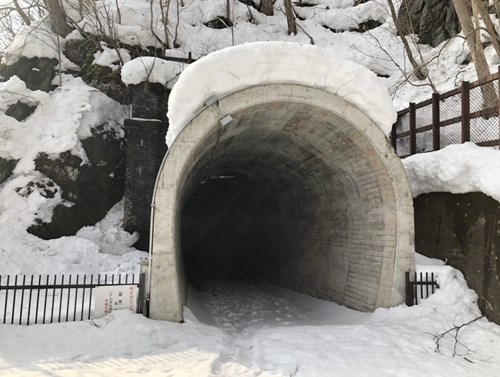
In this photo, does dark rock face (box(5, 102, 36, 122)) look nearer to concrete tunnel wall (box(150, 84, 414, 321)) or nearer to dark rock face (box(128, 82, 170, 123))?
dark rock face (box(128, 82, 170, 123))

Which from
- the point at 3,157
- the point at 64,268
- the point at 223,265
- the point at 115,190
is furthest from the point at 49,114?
the point at 223,265

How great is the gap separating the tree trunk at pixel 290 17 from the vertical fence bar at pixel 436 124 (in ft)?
51.0

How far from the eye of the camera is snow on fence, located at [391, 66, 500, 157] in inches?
332

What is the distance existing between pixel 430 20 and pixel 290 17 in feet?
26.8

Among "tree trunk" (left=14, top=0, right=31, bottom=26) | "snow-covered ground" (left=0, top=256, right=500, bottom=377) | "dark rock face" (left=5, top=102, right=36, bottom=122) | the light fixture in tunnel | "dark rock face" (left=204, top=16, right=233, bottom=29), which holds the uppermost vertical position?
"dark rock face" (left=204, top=16, right=233, bottom=29)

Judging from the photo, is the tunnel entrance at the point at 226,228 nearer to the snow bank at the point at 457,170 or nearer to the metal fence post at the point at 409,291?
the snow bank at the point at 457,170

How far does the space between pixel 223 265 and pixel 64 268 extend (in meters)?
10.4

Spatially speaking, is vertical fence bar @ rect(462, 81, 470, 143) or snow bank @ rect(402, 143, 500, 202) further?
vertical fence bar @ rect(462, 81, 470, 143)

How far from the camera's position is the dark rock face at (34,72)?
15.8 m

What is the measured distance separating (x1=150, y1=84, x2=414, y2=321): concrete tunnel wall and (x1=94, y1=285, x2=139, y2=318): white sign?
39cm

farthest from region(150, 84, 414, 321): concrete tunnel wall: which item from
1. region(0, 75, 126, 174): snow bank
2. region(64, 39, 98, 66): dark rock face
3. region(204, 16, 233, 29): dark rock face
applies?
region(204, 16, 233, 29): dark rock face

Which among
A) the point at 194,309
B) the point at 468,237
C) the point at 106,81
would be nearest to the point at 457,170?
the point at 468,237

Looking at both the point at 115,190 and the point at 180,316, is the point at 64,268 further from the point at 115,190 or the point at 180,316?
the point at 180,316

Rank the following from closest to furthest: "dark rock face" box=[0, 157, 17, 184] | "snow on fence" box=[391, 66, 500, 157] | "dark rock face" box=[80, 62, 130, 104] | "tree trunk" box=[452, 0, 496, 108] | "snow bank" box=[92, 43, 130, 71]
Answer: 1. "snow on fence" box=[391, 66, 500, 157]
2. "tree trunk" box=[452, 0, 496, 108]
3. "dark rock face" box=[0, 157, 17, 184]
4. "dark rock face" box=[80, 62, 130, 104]
5. "snow bank" box=[92, 43, 130, 71]
